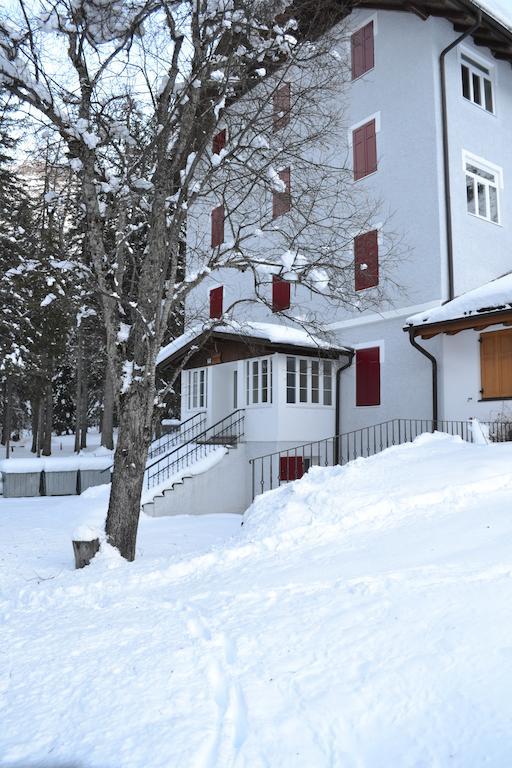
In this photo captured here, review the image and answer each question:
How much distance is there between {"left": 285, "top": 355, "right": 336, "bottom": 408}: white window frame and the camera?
51.0 feet

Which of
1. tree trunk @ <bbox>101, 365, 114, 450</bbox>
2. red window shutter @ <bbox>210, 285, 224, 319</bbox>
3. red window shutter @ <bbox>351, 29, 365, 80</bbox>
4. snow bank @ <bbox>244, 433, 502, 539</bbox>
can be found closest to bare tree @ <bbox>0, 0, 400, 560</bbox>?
snow bank @ <bbox>244, 433, 502, 539</bbox>

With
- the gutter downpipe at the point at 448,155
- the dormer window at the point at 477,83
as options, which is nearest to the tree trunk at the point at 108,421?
the gutter downpipe at the point at 448,155

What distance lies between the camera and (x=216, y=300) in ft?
70.5

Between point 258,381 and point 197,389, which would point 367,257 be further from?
point 197,389

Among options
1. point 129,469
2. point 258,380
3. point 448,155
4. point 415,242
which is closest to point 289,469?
point 258,380

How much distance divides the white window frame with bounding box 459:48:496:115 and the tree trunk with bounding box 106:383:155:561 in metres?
12.1

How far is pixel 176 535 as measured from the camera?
10.5 m

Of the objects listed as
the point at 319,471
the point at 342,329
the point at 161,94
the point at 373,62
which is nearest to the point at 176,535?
the point at 319,471

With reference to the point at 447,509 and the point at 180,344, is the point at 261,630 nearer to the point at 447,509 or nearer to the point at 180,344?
the point at 447,509

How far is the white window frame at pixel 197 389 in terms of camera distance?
18.7m

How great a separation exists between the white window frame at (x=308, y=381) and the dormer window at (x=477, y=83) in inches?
297

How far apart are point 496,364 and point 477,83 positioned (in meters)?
7.68

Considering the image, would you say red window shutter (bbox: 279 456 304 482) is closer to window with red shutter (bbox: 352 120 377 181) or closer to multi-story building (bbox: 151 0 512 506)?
multi-story building (bbox: 151 0 512 506)

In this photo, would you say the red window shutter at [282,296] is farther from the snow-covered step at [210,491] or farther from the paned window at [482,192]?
the paned window at [482,192]
